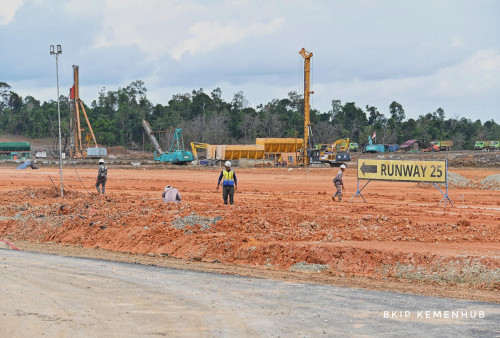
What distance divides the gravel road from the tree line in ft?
259

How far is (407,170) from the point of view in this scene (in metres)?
22.2

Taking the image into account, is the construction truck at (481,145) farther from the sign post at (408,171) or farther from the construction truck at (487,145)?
the sign post at (408,171)

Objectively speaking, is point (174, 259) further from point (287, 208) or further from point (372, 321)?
point (287, 208)

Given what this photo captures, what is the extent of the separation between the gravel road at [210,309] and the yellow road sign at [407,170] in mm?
12454

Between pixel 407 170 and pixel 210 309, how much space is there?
1489 cm

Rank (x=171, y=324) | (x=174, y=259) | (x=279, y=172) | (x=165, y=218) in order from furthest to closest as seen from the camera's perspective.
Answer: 1. (x=279, y=172)
2. (x=165, y=218)
3. (x=174, y=259)
4. (x=171, y=324)

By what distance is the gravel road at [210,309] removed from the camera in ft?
25.9

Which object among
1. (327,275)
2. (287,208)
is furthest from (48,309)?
(287,208)

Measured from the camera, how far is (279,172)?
5247 cm

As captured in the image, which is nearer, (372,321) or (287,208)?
(372,321)

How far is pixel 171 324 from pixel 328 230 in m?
8.73

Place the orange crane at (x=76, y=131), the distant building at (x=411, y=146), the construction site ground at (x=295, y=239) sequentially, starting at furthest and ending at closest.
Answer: the distant building at (x=411, y=146) < the orange crane at (x=76, y=131) < the construction site ground at (x=295, y=239)

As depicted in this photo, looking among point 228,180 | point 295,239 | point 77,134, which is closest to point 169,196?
point 228,180

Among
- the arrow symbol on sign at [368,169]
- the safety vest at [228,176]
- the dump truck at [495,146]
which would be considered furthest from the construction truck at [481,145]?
the safety vest at [228,176]
